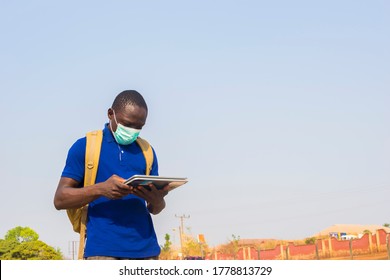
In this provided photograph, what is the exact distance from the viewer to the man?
4008 mm

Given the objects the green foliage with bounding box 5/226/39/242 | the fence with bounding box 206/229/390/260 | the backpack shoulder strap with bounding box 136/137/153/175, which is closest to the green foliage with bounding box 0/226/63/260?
the green foliage with bounding box 5/226/39/242

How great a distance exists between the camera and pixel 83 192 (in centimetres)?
399

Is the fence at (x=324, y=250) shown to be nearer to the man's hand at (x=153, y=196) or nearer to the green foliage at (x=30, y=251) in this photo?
the green foliage at (x=30, y=251)

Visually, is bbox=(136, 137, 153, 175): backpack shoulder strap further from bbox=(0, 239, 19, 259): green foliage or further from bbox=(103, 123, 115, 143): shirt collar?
bbox=(0, 239, 19, 259): green foliage

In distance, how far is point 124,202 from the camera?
4.12 m

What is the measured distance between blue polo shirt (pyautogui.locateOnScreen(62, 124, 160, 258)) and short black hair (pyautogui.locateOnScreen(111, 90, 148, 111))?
0.23 metres
